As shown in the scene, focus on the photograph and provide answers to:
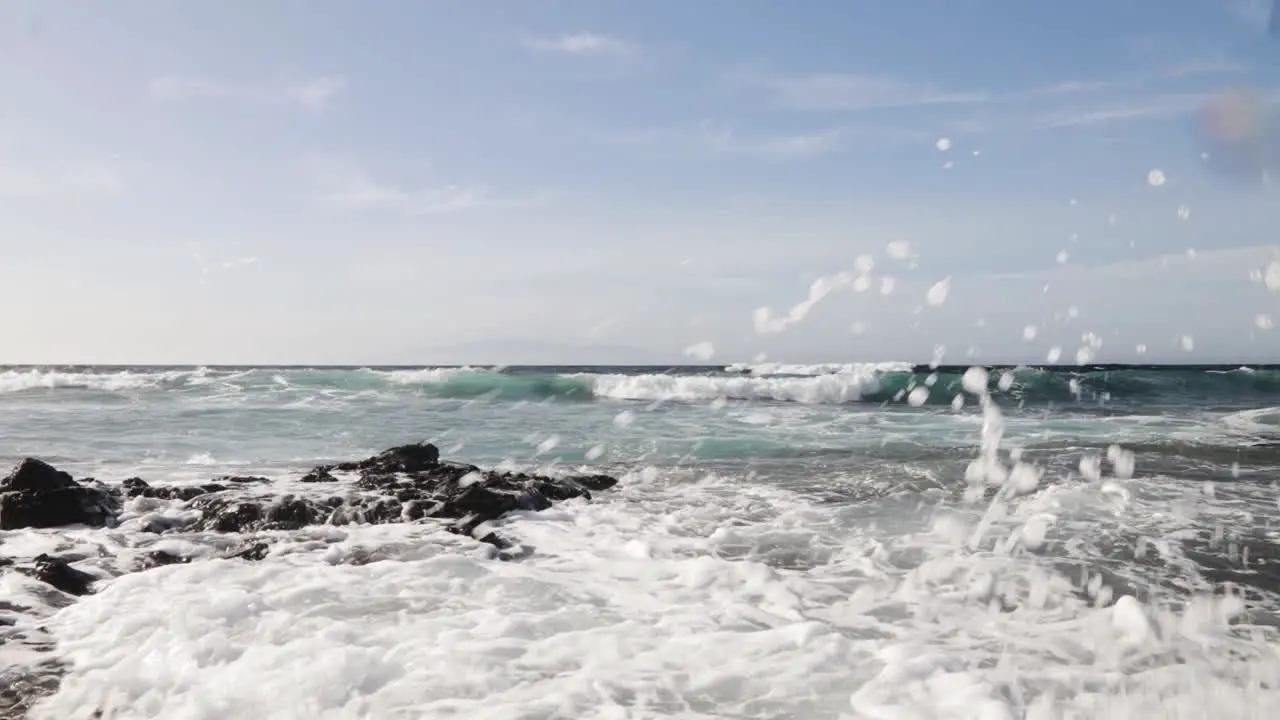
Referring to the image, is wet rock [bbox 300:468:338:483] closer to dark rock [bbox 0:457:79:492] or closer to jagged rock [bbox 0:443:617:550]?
jagged rock [bbox 0:443:617:550]

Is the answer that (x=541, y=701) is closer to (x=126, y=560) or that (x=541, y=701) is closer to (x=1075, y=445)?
(x=126, y=560)

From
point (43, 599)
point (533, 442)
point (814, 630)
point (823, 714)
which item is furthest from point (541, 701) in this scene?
point (533, 442)

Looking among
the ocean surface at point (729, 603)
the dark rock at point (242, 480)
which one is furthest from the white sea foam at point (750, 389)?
the dark rock at point (242, 480)

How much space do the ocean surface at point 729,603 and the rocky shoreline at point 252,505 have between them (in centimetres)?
22

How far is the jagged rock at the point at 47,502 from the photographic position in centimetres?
856

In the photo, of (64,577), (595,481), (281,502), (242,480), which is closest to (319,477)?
(242,480)

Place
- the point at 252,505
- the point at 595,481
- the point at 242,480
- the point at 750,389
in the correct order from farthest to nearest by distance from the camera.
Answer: the point at 750,389, the point at 595,481, the point at 242,480, the point at 252,505

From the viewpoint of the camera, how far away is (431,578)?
21.0 feet

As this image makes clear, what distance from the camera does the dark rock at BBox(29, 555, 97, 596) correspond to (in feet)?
20.0

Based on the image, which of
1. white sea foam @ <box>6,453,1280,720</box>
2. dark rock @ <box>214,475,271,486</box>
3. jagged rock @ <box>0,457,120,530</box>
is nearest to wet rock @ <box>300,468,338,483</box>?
dark rock @ <box>214,475,271,486</box>

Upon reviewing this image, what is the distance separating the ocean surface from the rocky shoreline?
22cm

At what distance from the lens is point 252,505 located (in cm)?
894

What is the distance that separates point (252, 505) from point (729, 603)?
5779 millimetres

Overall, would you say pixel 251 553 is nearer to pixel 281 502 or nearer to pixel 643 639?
pixel 281 502
